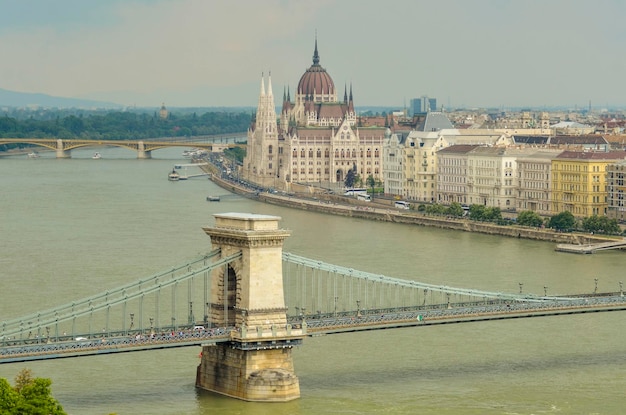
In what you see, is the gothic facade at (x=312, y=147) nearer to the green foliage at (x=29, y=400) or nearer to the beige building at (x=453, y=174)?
the beige building at (x=453, y=174)

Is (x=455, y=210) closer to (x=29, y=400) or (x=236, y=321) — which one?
(x=236, y=321)

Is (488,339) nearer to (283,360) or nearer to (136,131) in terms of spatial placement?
(283,360)

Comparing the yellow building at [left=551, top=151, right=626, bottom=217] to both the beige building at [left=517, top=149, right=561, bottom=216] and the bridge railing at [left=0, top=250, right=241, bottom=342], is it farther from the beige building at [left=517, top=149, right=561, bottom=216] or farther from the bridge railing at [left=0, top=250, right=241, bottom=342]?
the bridge railing at [left=0, top=250, right=241, bottom=342]

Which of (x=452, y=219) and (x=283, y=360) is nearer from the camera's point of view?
(x=283, y=360)

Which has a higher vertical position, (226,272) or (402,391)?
(226,272)

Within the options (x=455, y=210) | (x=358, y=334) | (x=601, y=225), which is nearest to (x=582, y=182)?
(x=455, y=210)

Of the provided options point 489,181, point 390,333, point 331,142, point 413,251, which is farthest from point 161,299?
point 331,142
